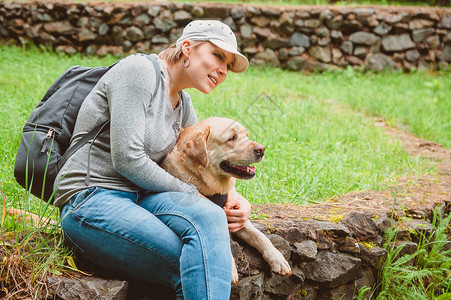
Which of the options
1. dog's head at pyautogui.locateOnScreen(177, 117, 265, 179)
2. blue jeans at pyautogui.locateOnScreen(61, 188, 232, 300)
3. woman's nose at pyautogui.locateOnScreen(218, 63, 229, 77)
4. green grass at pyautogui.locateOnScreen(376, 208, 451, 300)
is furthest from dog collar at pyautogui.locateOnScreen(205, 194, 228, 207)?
green grass at pyautogui.locateOnScreen(376, 208, 451, 300)

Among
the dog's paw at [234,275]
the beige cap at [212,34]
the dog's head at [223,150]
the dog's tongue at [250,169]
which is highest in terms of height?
the beige cap at [212,34]

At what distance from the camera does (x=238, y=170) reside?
253 cm

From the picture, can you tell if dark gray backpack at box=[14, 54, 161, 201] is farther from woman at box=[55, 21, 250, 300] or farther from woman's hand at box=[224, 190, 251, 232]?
woman's hand at box=[224, 190, 251, 232]

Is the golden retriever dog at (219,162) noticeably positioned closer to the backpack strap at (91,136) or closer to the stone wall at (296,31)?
the backpack strap at (91,136)

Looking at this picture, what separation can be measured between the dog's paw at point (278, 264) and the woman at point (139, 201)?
1.98 ft

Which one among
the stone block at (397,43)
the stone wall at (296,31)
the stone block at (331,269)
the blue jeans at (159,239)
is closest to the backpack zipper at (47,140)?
the blue jeans at (159,239)

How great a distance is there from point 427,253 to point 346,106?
383cm

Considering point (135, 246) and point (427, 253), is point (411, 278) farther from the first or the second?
point (135, 246)

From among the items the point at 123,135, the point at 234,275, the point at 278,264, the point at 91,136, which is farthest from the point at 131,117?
the point at 278,264

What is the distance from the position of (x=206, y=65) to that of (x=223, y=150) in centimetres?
51

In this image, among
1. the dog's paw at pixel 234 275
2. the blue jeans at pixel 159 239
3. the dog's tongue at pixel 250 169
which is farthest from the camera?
the dog's tongue at pixel 250 169

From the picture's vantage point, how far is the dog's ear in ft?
7.91

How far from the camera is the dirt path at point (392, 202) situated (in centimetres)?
328

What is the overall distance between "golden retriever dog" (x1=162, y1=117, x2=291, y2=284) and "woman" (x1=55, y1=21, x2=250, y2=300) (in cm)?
18
